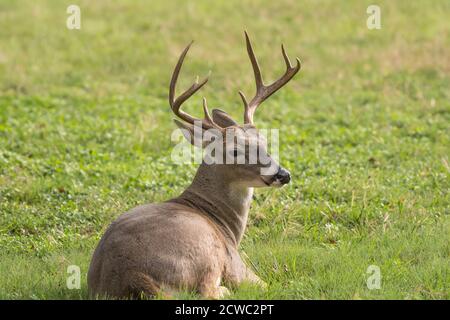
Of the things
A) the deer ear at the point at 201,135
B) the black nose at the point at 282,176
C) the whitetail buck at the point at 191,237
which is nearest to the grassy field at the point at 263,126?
the whitetail buck at the point at 191,237

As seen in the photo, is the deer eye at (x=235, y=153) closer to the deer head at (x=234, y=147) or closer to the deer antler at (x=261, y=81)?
the deer head at (x=234, y=147)

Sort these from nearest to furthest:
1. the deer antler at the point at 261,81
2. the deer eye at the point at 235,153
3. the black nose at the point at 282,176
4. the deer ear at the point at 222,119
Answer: the black nose at the point at 282,176, the deer eye at the point at 235,153, the deer ear at the point at 222,119, the deer antler at the point at 261,81

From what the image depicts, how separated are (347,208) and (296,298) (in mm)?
2517

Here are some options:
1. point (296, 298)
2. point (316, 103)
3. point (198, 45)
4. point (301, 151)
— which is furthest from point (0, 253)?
point (198, 45)

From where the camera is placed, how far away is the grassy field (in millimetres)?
7535

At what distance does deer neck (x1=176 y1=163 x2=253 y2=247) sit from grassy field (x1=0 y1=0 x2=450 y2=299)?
1.25 feet

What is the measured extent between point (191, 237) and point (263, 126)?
18.7 ft

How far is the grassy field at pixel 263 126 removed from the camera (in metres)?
7.54

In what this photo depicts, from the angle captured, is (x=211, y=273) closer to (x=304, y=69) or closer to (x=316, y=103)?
(x=316, y=103)

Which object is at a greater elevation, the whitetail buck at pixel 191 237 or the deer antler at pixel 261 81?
the deer antler at pixel 261 81

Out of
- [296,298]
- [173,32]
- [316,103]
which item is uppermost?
[173,32]

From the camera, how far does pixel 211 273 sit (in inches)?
255

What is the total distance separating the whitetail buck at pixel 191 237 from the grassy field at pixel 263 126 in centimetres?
33

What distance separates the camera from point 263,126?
1205 cm
